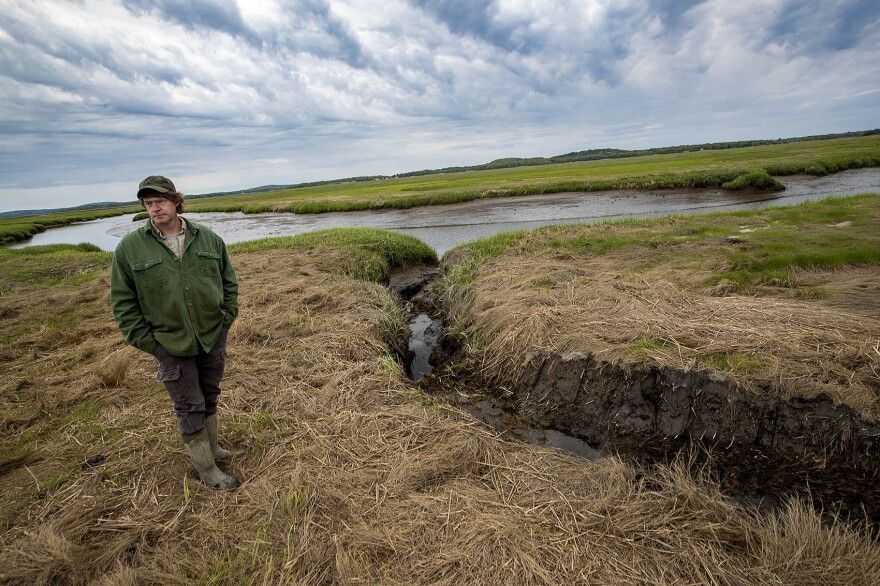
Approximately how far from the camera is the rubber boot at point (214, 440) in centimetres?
446

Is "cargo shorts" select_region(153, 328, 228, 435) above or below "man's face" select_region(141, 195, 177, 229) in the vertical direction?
below

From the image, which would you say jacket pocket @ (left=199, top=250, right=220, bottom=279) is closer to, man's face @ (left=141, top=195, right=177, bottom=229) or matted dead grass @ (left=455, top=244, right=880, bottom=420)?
man's face @ (left=141, top=195, right=177, bottom=229)

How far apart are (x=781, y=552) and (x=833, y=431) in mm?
2426

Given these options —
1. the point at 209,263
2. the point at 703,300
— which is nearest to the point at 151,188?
the point at 209,263

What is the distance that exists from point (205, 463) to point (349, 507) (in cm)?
159

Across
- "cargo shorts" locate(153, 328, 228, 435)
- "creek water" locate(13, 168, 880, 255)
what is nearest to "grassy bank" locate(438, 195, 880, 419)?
"cargo shorts" locate(153, 328, 228, 435)

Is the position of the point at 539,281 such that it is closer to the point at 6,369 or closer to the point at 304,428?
the point at 304,428

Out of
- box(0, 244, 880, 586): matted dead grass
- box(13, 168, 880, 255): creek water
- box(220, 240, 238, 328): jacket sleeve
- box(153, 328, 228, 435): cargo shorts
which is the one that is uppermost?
box(220, 240, 238, 328): jacket sleeve

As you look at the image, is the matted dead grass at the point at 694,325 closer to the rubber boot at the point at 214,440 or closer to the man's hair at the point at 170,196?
the rubber boot at the point at 214,440

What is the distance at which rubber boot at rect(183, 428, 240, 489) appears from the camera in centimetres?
414

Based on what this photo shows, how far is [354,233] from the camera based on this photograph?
63.5ft

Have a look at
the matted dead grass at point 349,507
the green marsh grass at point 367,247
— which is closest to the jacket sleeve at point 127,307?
the matted dead grass at point 349,507

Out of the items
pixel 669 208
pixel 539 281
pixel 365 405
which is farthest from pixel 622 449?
pixel 669 208

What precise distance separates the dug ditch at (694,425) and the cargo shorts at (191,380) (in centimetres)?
374
